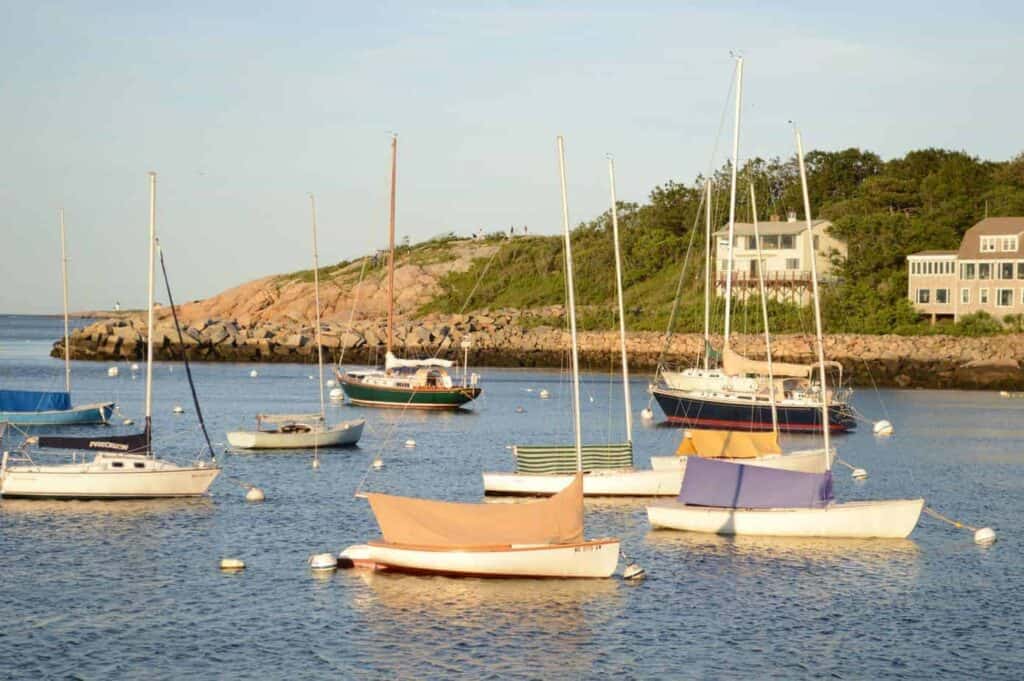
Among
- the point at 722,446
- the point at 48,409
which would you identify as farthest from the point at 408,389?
the point at 722,446

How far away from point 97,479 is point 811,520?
19690mm

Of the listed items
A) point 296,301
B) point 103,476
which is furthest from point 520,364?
point 103,476

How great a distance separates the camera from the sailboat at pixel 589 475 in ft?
124

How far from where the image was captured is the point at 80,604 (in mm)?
26172

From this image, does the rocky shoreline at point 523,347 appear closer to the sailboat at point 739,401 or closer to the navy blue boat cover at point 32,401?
the navy blue boat cover at point 32,401

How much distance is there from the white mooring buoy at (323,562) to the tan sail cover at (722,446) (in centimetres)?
1419

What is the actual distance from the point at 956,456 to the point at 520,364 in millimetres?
56674

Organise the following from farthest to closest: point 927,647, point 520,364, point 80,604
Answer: point 520,364 → point 80,604 → point 927,647

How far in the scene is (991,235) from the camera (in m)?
101

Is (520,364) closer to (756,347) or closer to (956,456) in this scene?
(756,347)

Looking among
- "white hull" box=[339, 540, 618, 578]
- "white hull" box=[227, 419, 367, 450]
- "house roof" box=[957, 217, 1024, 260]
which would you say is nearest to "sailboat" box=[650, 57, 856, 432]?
"white hull" box=[227, 419, 367, 450]

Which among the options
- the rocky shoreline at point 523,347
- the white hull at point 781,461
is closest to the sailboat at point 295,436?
the white hull at point 781,461

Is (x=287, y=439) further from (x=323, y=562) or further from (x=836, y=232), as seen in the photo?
(x=836, y=232)

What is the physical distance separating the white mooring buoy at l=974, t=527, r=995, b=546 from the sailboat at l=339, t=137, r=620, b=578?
38.0 ft
